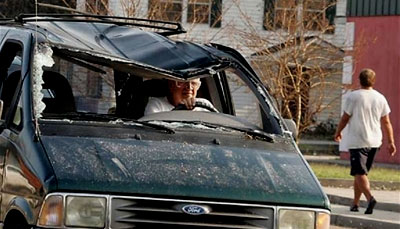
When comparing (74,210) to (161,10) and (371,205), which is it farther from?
(161,10)

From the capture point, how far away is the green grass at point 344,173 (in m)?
21.5

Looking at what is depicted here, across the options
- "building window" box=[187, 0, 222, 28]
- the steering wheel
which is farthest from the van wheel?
"building window" box=[187, 0, 222, 28]

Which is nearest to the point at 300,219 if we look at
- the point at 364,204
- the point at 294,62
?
the point at 364,204

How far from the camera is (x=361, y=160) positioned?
15.5 meters

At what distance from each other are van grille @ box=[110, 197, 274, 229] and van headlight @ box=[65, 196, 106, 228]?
65mm

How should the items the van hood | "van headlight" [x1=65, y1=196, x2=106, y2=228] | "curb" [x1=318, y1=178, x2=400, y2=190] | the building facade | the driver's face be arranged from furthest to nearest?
the building facade
"curb" [x1=318, y1=178, x2=400, y2=190]
the driver's face
the van hood
"van headlight" [x1=65, y1=196, x2=106, y2=228]

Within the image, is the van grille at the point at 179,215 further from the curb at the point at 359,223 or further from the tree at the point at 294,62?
the tree at the point at 294,62

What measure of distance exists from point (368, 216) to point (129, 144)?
8.95m

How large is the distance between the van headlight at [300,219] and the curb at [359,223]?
8043 mm

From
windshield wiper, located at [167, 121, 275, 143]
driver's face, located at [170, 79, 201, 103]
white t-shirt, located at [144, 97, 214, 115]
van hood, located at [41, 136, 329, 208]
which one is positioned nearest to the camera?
van hood, located at [41, 136, 329, 208]

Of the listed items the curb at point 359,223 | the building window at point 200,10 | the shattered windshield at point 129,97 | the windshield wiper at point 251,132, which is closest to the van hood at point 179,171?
the windshield wiper at point 251,132

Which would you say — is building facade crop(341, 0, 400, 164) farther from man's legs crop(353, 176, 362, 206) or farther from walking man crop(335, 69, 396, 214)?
walking man crop(335, 69, 396, 214)

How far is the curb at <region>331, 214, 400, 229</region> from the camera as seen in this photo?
14.9m

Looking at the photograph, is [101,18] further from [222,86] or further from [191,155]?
[191,155]
